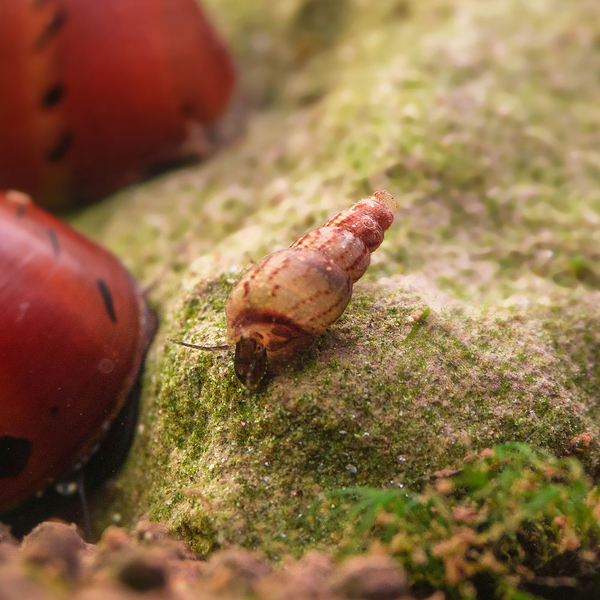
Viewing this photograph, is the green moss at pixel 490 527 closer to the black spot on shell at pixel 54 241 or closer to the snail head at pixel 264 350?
the snail head at pixel 264 350

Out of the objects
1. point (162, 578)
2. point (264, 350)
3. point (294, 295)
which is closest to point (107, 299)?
point (264, 350)

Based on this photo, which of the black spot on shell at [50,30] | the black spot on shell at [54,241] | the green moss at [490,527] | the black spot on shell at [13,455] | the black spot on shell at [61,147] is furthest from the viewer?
the black spot on shell at [61,147]

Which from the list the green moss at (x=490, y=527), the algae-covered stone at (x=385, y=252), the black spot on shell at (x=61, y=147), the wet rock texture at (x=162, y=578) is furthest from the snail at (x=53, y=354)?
the green moss at (x=490, y=527)

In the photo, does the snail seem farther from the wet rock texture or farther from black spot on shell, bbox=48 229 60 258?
the wet rock texture

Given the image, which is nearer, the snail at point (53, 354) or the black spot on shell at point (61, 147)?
the snail at point (53, 354)

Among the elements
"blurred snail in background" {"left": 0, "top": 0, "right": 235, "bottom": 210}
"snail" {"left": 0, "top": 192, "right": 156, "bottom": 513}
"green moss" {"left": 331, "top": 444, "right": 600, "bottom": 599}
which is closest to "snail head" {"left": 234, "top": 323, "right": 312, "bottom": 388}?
"green moss" {"left": 331, "top": 444, "right": 600, "bottom": 599}

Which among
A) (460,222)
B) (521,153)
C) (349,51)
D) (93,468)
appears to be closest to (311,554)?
(93,468)

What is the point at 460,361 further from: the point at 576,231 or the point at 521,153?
the point at 521,153
